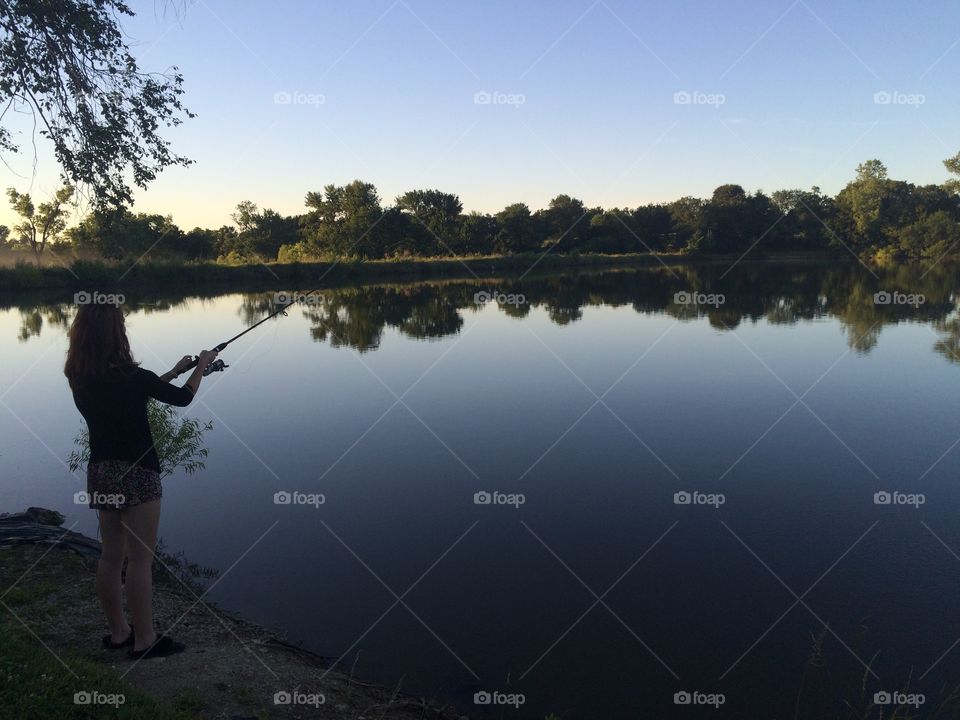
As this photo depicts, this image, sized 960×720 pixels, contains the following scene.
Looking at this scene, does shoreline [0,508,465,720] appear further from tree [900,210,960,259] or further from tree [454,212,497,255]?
tree [900,210,960,259]

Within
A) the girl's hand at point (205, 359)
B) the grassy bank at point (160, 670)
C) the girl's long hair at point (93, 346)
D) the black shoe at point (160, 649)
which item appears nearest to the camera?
the grassy bank at point (160, 670)

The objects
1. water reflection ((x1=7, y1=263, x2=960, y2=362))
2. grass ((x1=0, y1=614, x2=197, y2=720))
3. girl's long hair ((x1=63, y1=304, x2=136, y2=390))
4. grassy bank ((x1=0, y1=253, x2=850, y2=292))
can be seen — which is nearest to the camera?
grass ((x1=0, y1=614, x2=197, y2=720))

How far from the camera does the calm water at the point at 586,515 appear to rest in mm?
5043

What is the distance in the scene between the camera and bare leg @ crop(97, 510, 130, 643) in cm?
406

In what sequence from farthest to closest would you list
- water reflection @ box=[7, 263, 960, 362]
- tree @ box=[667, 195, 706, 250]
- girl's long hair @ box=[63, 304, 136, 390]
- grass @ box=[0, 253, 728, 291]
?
tree @ box=[667, 195, 706, 250]
grass @ box=[0, 253, 728, 291]
water reflection @ box=[7, 263, 960, 362]
girl's long hair @ box=[63, 304, 136, 390]

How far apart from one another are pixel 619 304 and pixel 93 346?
27814mm

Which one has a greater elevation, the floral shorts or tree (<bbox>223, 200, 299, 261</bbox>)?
tree (<bbox>223, 200, 299, 261</bbox>)

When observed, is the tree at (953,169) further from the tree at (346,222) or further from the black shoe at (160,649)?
the black shoe at (160,649)

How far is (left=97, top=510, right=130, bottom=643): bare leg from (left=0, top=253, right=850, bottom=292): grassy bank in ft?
98.2

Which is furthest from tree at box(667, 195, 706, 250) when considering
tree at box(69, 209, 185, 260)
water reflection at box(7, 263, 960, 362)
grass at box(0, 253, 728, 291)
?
tree at box(69, 209, 185, 260)

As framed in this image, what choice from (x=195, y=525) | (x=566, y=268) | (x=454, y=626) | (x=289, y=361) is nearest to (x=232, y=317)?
(x=289, y=361)

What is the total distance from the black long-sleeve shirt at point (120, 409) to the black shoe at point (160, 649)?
53.3 inches

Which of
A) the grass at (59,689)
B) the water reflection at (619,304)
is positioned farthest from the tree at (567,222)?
the grass at (59,689)

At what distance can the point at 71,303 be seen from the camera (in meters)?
35.5
